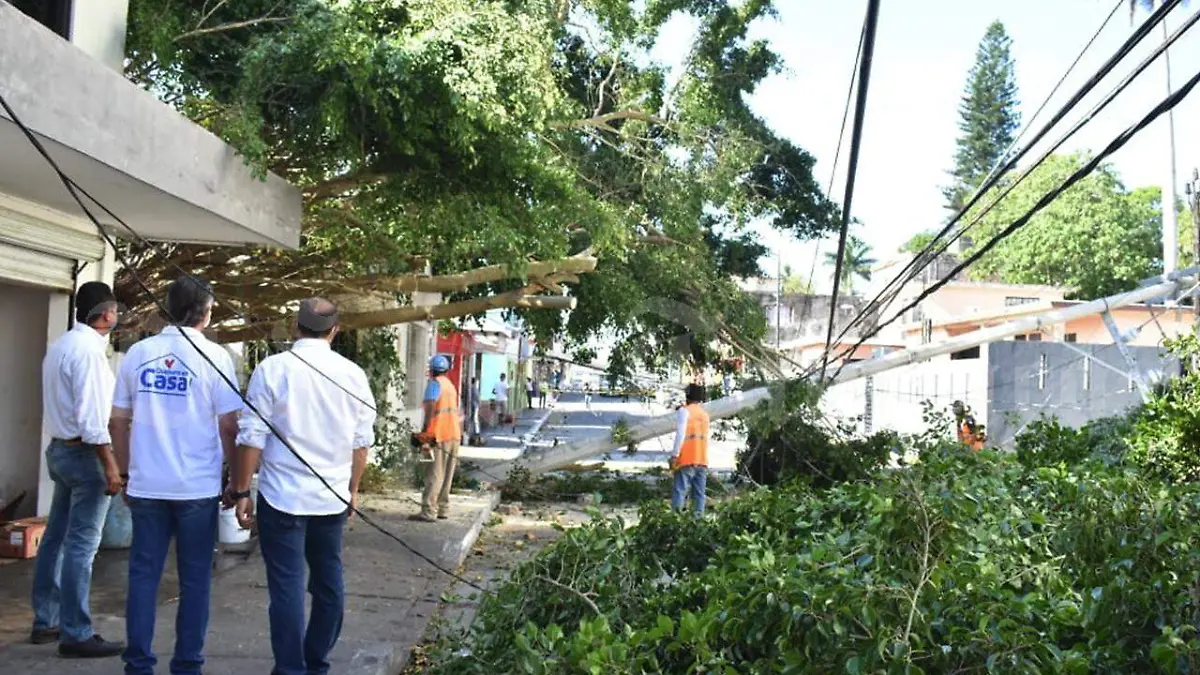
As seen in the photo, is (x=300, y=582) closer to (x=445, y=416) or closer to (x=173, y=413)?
(x=173, y=413)

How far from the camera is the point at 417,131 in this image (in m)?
8.95

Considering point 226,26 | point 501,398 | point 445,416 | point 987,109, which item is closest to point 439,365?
point 445,416

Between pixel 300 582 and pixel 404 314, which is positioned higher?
pixel 404 314

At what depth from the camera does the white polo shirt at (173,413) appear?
4.75 meters

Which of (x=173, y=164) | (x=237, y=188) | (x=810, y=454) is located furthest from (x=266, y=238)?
(x=810, y=454)

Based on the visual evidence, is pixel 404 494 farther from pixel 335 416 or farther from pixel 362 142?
pixel 335 416

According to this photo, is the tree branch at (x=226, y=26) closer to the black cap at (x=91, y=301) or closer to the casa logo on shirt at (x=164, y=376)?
the black cap at (x=91, y=301)

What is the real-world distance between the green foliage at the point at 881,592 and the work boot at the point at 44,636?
6.10 ft

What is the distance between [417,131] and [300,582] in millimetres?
4833

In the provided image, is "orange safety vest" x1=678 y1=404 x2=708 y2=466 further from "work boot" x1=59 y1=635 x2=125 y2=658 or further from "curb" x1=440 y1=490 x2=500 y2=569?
"work boot" x1=59 y1=635 x2=125 y2=658

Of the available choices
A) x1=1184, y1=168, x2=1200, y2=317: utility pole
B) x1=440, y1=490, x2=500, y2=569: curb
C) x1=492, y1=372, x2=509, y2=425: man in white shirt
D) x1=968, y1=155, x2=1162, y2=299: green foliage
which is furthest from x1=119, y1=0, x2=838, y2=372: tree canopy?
x1=968, y1=155, x2=1162, y2=299: green foliage

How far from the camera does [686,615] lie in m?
4.21

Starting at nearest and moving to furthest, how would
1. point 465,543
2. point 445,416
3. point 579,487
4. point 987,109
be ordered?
point 465,543 → point 445,416 → point 579,487 → point 987,109

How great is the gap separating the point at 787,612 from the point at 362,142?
603 cm
